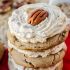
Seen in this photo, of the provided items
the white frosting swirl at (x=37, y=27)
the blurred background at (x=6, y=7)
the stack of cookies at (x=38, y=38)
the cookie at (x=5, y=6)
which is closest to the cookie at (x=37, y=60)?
the stack of cookies at (x=38, y=38)

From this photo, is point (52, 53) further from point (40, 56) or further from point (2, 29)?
point (2, 29)

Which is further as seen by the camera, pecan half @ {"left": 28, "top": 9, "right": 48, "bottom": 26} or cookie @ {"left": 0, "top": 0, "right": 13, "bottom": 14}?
cookie @ {"left": 0, "top": 0, "right": 13, "bottom": 14}

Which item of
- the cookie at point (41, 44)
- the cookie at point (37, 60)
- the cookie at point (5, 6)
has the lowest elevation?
the cookie at point (37, 60)

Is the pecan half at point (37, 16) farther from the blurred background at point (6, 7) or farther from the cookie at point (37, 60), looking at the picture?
the blurred background at point (6, 7)

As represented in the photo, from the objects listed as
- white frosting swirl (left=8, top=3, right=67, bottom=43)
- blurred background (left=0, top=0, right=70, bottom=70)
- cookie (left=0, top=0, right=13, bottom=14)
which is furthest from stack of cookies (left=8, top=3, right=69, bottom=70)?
cookie (left=0, top=0, right=13, bottom=14)

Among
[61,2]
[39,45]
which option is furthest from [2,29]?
[39,45]

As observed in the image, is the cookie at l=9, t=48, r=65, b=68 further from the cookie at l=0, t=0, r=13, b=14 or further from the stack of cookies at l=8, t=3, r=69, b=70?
the cookie at l=0, t=0, r=13, b=14

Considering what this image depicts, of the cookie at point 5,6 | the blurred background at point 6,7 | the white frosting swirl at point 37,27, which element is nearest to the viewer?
the white frosting swirl at point 37,27

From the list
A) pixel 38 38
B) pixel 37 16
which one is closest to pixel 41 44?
pixel 38 38
